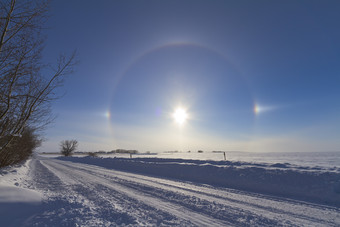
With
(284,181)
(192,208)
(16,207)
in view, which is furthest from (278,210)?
(16,207)

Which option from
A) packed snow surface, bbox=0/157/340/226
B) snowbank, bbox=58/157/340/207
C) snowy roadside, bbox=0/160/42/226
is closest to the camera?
snowy roadside, bbox=0/160/42/226

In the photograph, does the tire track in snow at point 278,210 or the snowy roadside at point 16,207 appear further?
the tire track in snow at point 278,210

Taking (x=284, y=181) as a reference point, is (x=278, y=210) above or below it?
below

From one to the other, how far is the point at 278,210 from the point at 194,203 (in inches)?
90.4

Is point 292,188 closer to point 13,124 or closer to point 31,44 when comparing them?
point 31,44

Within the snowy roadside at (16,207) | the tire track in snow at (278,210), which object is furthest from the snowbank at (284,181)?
the snowy roadside at (16,207)

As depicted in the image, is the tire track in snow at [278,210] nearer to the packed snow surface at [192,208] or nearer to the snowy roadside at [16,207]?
the packed snow surface at [192,208]

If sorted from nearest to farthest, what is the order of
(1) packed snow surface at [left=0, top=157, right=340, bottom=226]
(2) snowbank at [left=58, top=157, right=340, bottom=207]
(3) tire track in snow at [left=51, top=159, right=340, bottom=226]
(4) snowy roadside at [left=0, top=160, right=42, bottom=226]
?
(4) snowy roadside at [left=0, top=160, right=42, bottom=226]
(1) packed snow surface at [left=0, top=157, right=340, bottom=226]
(3) tire track in snow at [left=51, top=159, right=340, bottom=226]
(2) snowbank at [left=58, top=157, right=340, bottom=207]

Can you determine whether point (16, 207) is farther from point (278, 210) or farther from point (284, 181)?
point (284, 181)

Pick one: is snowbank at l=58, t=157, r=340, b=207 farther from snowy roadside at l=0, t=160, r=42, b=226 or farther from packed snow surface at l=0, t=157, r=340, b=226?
snowy roadside at l=0, t=160, r=42, b=226

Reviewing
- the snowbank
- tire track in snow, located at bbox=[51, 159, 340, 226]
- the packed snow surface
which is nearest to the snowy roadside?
the packed snow surface

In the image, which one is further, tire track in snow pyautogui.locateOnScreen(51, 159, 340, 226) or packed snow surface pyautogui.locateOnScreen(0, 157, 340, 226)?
tire track in snow pyautogui.locateOnScreen(51, 159, 340, 226)

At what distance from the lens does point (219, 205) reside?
213 inches

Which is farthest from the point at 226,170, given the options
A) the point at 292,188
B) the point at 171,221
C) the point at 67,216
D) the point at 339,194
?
the point at 67,216
